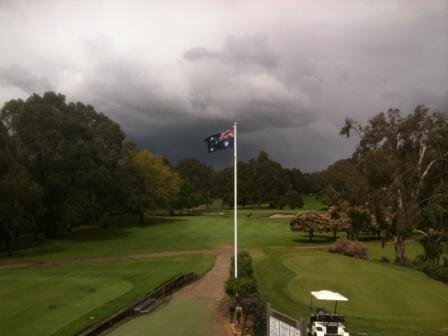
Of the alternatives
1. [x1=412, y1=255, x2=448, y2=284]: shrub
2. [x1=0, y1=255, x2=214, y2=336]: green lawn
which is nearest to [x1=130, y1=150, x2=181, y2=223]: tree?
[x1=0, y1=255, x2=214, y2=336]: green lawn

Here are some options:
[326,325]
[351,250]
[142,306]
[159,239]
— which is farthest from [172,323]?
[159,239]

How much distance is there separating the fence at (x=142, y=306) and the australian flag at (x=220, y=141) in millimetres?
8745

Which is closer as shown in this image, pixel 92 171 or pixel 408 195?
pixel 408 195

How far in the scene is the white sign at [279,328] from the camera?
16406mm

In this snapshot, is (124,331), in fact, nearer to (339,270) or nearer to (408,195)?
(339,270)

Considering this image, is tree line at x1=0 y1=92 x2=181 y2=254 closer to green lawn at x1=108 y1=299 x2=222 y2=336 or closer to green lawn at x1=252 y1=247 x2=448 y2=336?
green lawn at x1=252 y1=247 x2=448 y2=336

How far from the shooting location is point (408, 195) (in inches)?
1879

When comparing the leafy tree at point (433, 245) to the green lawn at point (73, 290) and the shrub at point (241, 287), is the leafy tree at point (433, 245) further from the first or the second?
the shrub at point (241, 287)

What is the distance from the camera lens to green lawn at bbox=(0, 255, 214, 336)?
22.6 metres

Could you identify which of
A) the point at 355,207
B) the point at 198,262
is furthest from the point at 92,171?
the point at 355,207

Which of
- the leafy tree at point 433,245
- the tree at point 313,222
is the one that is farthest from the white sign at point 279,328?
the tree at point 313,222

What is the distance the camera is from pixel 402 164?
46.2m

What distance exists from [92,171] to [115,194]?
11022 mm

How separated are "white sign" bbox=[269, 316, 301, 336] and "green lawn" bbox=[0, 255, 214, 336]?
29.8 feet
